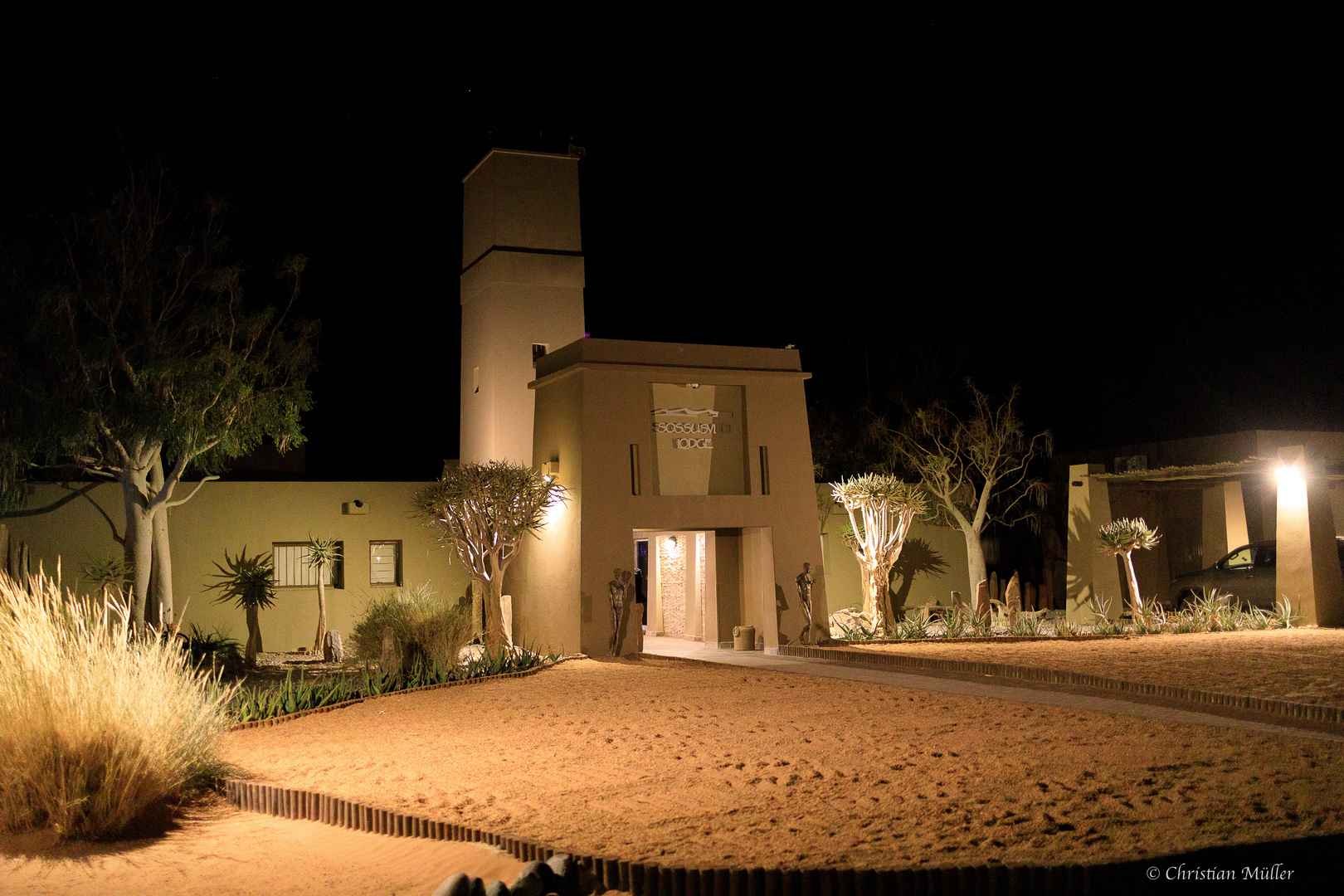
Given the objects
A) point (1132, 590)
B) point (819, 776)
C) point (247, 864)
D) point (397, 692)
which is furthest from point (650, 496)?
point (247, 864)

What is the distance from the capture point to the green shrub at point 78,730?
718cm

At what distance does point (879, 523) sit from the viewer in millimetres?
20438

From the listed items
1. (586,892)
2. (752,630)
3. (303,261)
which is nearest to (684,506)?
(752,630)

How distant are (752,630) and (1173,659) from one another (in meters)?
6.57

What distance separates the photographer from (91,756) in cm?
729

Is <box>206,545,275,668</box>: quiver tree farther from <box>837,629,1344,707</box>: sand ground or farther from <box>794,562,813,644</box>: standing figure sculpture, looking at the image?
<box>837,629,1344,707</box>: sand ground

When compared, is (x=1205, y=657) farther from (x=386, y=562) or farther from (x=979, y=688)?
(x=386, y=562)

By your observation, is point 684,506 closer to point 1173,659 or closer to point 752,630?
point 752,630

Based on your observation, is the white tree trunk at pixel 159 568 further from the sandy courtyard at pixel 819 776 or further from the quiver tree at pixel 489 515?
the sandy courtyard at pixel 819 776

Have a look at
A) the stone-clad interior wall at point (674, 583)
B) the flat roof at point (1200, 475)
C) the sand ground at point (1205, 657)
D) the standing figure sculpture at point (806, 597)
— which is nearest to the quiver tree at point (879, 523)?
the standing figure sculpture at point (806, 597)

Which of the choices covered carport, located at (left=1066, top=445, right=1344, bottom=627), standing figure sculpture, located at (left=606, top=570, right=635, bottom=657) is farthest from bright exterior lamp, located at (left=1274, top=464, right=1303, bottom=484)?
standing figure sculpture, located at (left=606, top=570, right=635, bottom=657)

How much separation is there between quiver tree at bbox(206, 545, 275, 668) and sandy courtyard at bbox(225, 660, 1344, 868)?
7950 millimetres

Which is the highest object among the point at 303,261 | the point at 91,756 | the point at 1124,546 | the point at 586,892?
the point at 303,261

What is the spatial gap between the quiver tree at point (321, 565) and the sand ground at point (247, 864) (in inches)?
488
